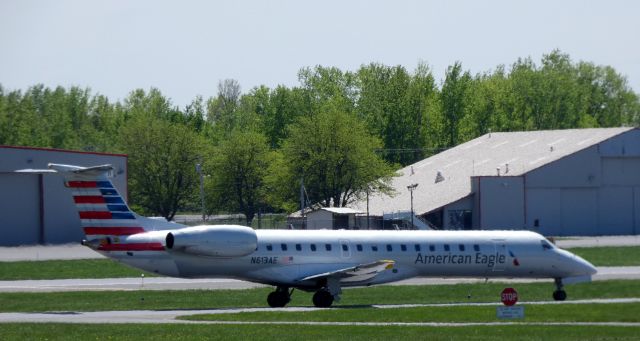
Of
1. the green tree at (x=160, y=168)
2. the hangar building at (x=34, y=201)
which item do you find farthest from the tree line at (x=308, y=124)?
the hangar building at (x=34, y=201)

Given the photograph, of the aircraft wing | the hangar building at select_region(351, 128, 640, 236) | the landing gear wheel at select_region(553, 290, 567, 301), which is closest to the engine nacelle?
the aircraft wing

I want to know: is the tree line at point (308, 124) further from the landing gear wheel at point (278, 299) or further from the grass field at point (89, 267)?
the landing gear wheel at point (278, 299)

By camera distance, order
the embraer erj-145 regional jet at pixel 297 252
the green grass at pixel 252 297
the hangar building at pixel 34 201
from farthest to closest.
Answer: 1. the hangar building at pixel 34 201
2. the green grass at pixel 252 297
3. the embraer erj-145 regional jet at pixel 297 252

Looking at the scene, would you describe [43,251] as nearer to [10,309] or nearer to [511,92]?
[10,309]

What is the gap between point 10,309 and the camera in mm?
41531

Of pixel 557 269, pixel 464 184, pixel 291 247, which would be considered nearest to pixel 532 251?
pixel 557 269

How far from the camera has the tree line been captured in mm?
94562

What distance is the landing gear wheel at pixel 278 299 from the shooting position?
42.1 m

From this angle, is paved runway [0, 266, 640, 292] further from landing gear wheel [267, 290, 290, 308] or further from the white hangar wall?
the white hangar wall

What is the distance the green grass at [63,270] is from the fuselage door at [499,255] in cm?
1988

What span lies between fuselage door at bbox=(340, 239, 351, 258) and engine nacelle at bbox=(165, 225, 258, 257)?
125 inches

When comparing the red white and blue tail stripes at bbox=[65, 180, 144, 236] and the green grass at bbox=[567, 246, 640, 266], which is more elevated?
the red white and blue tail stripes at bbox=[65, 180, 144, 236]

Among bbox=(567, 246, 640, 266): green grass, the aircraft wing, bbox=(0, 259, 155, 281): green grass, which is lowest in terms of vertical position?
bbox=(0, 259, 155, 281): green grass

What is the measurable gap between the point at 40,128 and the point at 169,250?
91432 millimetres
